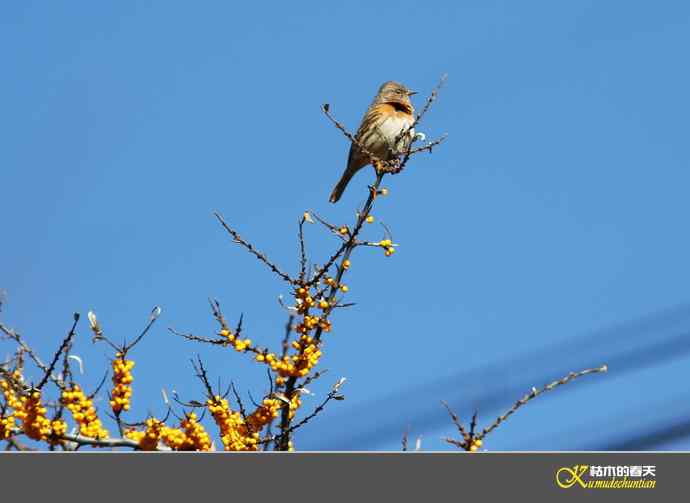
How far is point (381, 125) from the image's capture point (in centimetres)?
1048

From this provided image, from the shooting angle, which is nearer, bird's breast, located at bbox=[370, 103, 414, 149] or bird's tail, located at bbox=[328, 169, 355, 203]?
bird's breast, located at bbox=[370, 103, 414, 149]

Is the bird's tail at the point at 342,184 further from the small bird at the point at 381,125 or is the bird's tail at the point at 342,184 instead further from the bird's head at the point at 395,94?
the bird's head at the point at 395,94

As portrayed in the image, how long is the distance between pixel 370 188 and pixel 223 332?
5.35ft

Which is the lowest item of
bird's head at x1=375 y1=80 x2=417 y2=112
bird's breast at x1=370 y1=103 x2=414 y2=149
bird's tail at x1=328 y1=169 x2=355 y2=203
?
bird's tail at x1=328 y1=169 x2=355 y2=203

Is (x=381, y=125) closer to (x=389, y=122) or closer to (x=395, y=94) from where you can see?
(x=389, y=122)

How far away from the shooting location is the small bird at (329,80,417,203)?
10.4 m

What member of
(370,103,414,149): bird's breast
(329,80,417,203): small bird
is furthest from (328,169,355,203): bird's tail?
(370,103,414,149): bird's breast

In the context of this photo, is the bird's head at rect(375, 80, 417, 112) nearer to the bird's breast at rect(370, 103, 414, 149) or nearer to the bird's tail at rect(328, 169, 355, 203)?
the bird's breast at rect(370, 103, 414, 149)

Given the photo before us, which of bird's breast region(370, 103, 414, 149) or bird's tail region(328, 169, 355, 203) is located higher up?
bird's breast region(370, 103, 414, 149)

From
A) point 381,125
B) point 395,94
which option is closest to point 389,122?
point 381,125

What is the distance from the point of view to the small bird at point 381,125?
10391mm
